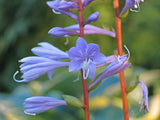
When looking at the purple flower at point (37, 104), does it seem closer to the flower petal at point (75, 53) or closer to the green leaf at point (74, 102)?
the green leaf at point (74, 102)

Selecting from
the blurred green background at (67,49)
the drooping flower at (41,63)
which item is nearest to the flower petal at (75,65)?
the drooping flower at (41,63)

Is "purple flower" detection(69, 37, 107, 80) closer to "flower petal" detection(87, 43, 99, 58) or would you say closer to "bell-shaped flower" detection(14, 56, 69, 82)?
"flower petal" detection(87, 43, 99, 58)

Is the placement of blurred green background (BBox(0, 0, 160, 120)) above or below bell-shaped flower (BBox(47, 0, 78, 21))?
below

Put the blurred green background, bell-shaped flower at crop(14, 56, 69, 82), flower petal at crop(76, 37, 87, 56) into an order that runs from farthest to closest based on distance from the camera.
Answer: the blurred green background, bell-shaped flower at crop(14, 56, 69, 82), flower petal at crop(76, 37, 87, 56)

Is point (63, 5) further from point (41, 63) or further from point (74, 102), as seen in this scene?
point (74, 102)

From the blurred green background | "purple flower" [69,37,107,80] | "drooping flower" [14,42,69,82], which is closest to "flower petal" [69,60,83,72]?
"purple flower" [69,37,107,80]

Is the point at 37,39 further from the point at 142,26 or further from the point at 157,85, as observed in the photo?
the point at 157,85

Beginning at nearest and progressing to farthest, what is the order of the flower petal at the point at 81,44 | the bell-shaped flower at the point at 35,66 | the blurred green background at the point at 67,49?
the flower petal at the point at 81,44 → the bell-shaped flower at the point at 35,66 → the blurred green background at the point at 67,49

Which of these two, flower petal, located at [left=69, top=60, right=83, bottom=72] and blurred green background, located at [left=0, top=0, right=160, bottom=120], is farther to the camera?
blurred green background, located at [left=0, top=0, right=160, bottom=120]
